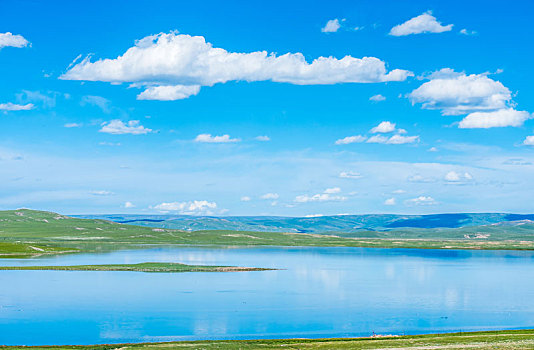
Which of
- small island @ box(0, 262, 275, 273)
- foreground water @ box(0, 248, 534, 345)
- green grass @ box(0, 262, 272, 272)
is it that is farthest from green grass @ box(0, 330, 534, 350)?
green grass @ box(0, 262, 272, 272)

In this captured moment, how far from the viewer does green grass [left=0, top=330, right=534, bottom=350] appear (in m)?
49.3

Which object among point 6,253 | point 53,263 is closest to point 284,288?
point 53,263

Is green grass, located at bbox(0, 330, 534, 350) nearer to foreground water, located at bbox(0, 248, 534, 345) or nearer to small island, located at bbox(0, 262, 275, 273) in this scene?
foreground water, located at bbox(0, 248, 534, 345)

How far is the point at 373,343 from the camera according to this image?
50.8m

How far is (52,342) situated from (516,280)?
270ft

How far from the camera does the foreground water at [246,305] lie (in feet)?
198

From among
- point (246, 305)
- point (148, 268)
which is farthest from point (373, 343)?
point (148, 268)

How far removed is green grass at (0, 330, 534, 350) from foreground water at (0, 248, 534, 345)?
4.52 m

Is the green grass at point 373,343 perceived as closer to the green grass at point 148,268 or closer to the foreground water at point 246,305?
the foreground water at point 246,305

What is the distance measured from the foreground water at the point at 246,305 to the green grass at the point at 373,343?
4.52 m

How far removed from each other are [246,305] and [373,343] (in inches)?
1088

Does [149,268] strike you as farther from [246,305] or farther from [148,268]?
[246,305]

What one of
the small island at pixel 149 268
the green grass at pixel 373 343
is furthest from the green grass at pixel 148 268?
the green grass at pixel 373 343

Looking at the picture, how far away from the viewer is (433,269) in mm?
133375
